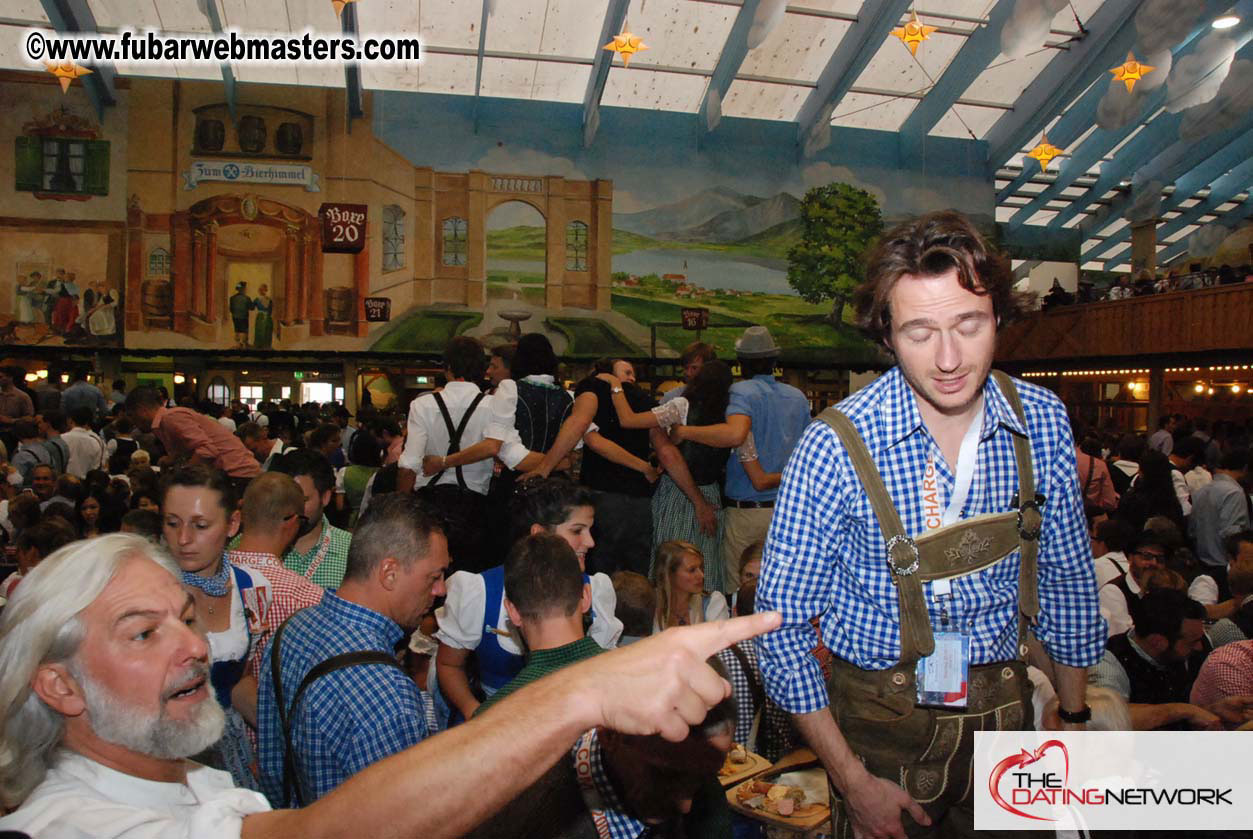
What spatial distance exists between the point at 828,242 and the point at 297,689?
72.7 feet

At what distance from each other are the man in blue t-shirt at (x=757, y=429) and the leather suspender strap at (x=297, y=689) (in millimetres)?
2429

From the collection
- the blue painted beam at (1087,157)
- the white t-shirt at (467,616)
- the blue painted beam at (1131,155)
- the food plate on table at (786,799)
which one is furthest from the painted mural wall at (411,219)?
the food plate on table at (786,799)

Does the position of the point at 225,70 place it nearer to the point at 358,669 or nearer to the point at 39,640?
the point at 358,669

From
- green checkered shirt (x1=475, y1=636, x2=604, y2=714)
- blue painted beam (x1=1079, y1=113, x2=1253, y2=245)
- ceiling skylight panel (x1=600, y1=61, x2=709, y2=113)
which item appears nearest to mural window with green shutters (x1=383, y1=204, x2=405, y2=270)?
ceiling skylight panel (x1=600, y1=61, x2=709, y2=113)

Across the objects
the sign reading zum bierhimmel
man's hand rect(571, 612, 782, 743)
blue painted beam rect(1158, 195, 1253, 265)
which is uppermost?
blue painted beam rect(1158, 195, 1253, 265)

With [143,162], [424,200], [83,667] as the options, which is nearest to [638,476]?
[83,667]

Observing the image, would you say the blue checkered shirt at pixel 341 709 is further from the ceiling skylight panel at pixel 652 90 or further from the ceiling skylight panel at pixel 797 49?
the ceiling skylight panel at pixel 652 90

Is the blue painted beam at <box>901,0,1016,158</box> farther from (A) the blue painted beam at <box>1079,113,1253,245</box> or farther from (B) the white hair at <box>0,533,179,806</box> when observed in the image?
(B) the white hair at <box>0,533,179,806</box>

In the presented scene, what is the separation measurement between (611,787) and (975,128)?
24.6 m

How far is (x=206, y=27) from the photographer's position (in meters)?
18.2

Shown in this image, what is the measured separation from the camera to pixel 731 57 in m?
18.9

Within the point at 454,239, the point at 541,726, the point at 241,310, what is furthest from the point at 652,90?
the point at 541,726

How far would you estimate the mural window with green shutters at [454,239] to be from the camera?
68.5 feet

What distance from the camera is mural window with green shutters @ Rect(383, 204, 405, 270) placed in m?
20.5
